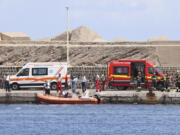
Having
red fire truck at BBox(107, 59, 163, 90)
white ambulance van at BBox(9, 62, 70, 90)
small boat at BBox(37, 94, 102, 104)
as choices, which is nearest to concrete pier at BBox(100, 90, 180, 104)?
small boat at BBox(37, 94, 102, 104)

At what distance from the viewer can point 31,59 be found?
249 feet

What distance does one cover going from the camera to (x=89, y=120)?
35.9 metres

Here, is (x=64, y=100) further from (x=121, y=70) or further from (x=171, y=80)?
(x=171, y=80)

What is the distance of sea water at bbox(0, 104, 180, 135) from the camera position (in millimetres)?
32594

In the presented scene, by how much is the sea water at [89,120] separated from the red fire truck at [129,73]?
3265 mm

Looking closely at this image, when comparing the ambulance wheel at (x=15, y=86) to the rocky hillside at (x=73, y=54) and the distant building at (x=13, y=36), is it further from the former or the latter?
the distant building at (x=13, y=36)

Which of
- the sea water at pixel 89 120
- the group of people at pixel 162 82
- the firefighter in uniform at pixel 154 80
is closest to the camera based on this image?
the sea water at pixel 89 120

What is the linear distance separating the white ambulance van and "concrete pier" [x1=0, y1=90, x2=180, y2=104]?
2441mm

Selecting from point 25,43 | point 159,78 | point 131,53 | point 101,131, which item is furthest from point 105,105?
point 25,43

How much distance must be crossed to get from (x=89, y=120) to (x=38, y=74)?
346 inches

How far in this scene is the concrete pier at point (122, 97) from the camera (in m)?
40.4

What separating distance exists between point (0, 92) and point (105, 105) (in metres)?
6.29

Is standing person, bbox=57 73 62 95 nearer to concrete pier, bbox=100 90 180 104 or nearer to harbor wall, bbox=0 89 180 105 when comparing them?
harbor wall, bbox=0 89 180 105

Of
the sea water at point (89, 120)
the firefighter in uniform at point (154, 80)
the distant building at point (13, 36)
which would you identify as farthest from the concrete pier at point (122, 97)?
the distant building at point (13, 36)
